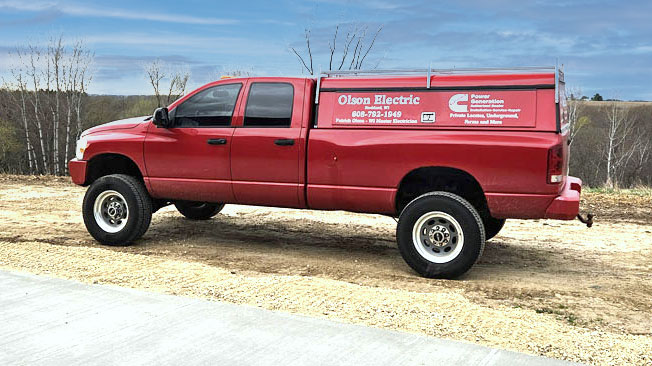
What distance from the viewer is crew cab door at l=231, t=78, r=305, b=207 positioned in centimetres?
741

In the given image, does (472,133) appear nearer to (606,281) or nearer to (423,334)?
(606,281)

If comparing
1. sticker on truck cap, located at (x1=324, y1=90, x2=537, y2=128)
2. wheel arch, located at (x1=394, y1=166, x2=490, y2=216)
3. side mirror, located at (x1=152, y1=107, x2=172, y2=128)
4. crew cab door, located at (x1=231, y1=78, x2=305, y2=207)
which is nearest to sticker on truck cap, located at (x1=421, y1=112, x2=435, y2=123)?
sticker on truck cap, located at (x1=324, y1=90, x2=537, y2=128)

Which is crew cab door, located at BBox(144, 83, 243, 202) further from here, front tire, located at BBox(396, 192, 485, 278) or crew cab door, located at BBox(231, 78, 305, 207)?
front tire, located at BBox(396, 192, 485, 278)

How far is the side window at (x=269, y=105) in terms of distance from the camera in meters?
7.55

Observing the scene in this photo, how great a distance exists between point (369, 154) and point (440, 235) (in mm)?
1168

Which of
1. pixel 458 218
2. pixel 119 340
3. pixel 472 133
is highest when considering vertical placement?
pixel 472 133

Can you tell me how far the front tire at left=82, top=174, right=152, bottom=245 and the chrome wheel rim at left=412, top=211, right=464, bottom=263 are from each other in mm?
3629

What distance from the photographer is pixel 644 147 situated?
68000 mm

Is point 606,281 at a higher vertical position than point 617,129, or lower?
lower

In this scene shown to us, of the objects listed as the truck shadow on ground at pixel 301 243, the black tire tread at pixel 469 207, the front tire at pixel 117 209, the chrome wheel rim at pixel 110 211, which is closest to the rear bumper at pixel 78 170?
the front tire at pixel 117 209

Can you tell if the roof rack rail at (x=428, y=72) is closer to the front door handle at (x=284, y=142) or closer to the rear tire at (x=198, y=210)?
the front door handle at (x=284, y=142)

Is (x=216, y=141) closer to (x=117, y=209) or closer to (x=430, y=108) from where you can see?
(x=117, y=209)

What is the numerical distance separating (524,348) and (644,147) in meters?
71.5

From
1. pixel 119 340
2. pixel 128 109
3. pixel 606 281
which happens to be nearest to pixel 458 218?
pixel 606 281
